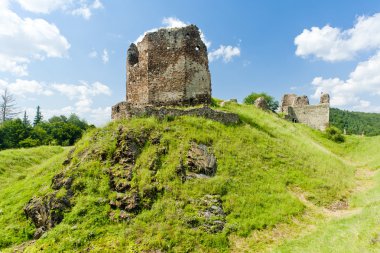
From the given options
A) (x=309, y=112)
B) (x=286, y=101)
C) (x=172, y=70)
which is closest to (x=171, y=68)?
(x=172, y=70)

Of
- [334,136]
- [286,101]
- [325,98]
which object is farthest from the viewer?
[286,101]

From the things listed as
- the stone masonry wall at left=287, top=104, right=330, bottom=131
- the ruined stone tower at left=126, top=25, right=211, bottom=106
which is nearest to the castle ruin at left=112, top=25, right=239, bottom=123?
the ruined stone tower at left=126, top=25, right=211, bottom=106

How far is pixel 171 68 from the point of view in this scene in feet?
64.5

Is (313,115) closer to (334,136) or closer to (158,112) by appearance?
(334,136)

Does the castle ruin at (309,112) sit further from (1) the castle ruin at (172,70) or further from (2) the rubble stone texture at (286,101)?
(1) the castle ruin at (172,70)

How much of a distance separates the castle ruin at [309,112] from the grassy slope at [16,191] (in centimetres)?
2949

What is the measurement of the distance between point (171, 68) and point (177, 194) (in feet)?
32.1

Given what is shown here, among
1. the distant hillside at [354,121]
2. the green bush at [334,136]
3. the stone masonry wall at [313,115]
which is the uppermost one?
the distant hillside at [354,121]

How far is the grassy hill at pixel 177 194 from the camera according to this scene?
10.8m

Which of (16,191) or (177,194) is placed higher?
(177,194)

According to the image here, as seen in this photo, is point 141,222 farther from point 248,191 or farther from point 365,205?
point 365,205

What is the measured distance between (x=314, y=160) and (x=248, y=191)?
7.99m

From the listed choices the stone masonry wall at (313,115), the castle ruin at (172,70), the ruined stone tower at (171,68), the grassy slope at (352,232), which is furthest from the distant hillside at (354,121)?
the grassy slope at (352,232)

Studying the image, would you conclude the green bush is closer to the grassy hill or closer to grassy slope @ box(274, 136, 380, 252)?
the grassy hill
